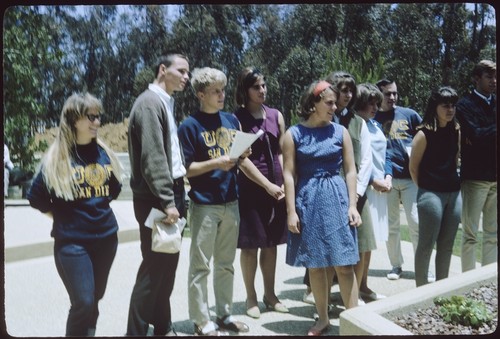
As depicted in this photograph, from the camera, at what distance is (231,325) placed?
321cm

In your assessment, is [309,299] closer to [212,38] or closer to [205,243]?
[205,243]

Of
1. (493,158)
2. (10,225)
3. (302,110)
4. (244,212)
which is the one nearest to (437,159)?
(493,158)

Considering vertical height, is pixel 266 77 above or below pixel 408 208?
above

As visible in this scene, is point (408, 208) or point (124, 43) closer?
point (124, 43)

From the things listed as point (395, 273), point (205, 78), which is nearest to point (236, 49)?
point (205, 78)

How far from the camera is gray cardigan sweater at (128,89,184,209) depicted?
2715 millimetres

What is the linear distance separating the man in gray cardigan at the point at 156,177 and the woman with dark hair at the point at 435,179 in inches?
62.1

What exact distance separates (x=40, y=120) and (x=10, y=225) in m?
3.20

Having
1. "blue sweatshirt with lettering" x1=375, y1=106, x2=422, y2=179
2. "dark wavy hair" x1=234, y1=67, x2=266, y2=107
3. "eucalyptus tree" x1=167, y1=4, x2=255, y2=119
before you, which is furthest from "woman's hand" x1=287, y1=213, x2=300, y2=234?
"blue sweatshirt with lettering" x1=375, y1=106, x2=422, y2=179

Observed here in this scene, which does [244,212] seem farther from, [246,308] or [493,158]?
[493,158]

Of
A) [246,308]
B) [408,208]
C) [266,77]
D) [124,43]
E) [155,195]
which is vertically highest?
[124,43]

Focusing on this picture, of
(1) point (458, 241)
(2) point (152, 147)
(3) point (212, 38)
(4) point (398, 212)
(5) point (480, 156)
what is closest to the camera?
(2) point (152, 147)

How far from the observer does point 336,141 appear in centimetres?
310

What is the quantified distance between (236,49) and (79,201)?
162cm
